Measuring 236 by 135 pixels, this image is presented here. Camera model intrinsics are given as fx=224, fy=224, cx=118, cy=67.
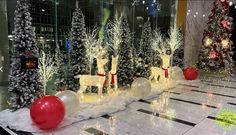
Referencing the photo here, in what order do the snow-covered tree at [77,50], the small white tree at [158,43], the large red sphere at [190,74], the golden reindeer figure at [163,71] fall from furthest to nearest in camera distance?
the small white tree at [158,43]
the large red sphere at [190,74]
the golden reindeer figure at [163,71]
the snow-covered tree at [77,50]

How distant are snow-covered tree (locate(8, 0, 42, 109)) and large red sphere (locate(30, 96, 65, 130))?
98cm

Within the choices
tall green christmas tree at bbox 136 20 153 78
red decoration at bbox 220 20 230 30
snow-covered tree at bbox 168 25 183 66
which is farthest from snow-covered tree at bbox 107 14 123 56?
red decoration at bbox 220 20 230 30

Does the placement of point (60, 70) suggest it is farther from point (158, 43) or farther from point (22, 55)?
point (158, 43)

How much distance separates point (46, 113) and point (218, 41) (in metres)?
7.58

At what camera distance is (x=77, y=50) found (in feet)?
18.2

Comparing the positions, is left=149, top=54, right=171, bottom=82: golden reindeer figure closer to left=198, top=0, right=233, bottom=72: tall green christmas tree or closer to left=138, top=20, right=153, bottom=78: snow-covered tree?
left=138, top=20, right=153, bottom=78: snow-covered tree

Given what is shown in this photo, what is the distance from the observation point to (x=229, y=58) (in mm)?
8820

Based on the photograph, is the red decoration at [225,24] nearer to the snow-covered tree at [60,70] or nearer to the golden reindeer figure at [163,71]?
the golden reindeer figure at [163,71]

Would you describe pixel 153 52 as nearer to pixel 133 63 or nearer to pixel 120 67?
pixel 133 63

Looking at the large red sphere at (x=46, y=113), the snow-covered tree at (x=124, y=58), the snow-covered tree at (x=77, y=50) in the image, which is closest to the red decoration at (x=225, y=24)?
the snow-covered tree at (x=124, y=58)

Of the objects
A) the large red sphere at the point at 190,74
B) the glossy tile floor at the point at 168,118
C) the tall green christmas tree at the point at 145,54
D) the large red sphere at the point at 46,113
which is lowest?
the glossy tile floor at the point at 168,118

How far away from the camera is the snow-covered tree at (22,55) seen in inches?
157

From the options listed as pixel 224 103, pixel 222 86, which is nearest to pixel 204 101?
pixel 224 103

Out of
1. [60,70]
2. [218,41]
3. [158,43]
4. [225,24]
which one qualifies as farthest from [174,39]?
[60,70]
